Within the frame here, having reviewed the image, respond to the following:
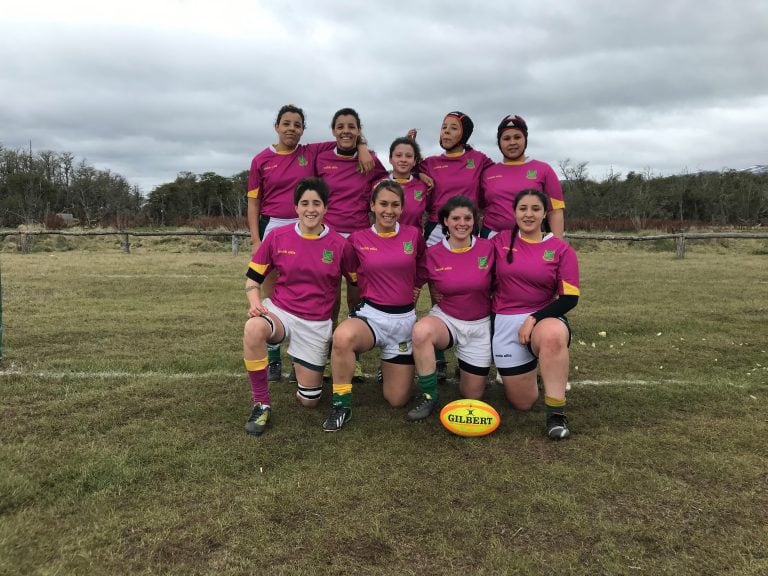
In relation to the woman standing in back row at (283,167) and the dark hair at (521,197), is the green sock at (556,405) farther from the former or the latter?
the woman standing in back row at (283,167)

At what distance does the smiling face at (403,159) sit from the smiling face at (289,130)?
2.67ft

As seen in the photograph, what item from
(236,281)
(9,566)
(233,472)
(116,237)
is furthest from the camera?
(116,237)

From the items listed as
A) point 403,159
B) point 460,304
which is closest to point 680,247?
point 403,159

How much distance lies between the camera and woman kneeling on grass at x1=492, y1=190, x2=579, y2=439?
12.1 ft

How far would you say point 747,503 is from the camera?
106 inches

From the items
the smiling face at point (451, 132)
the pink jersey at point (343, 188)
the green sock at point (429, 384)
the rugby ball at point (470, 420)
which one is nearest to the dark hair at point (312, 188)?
the pink jersey at point (343, 188)

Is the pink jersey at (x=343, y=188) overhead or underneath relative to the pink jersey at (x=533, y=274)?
overhead

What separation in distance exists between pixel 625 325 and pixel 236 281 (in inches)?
282

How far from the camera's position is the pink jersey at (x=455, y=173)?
14.6 ft

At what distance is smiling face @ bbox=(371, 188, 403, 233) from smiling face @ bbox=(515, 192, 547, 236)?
84cm

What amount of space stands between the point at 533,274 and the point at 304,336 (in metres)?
1.69

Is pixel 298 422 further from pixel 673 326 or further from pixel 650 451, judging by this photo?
pixel 673 326

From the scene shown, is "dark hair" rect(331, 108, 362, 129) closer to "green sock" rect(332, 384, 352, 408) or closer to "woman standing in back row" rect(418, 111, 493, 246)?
"woman standing in back row" rect(418, 111, 493, 246)

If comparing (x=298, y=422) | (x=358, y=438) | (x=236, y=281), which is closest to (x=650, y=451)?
(x=358, y=438)
